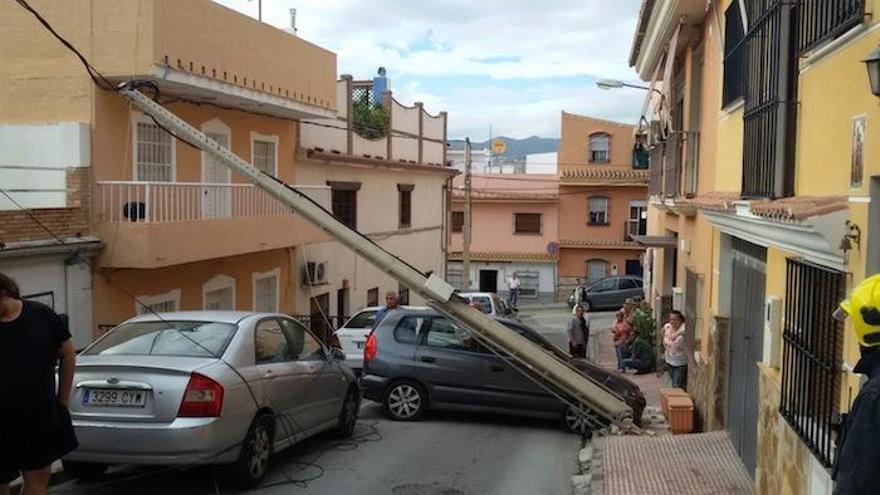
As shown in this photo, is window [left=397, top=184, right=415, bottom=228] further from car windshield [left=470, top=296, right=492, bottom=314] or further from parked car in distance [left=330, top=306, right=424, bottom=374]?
parked car in distance [left=330, top=306, right=424, bottom=374]

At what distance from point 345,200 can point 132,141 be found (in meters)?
8.93

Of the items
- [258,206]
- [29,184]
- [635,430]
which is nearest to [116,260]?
[29,184]

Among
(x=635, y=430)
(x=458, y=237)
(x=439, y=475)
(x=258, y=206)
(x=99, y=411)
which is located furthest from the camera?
(x=458, y=237)

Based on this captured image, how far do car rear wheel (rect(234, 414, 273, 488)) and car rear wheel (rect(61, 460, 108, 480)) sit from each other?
118 cm

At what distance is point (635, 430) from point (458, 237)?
35.6 m

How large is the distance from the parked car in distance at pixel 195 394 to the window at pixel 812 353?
416cm

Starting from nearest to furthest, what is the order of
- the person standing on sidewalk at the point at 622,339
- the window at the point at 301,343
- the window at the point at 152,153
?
the window at the point at 301,343 → the window at the point at 152,153 → the person standing on sidewalk at the point at 622,339

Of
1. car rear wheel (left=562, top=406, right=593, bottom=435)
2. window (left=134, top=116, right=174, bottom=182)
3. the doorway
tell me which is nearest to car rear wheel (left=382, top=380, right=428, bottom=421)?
car rear wheel (left=562, top=406, right=593, bottom=435)

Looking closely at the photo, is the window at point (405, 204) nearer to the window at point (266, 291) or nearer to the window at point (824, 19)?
the window at point (266, 291)

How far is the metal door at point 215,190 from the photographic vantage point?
47.3ft

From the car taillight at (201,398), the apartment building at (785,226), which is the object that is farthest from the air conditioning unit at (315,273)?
the car taillight at (201,398)

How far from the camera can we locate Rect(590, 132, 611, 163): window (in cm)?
4359

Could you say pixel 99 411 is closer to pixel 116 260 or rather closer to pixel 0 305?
pixel 0 305

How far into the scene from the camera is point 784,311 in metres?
6.03
